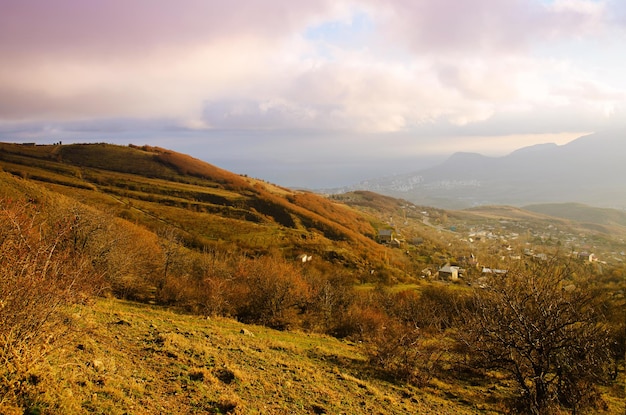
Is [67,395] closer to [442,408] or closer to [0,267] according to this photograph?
[0,267]

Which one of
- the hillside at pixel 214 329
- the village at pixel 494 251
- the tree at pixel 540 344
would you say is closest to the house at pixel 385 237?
the village at pixel 494 251

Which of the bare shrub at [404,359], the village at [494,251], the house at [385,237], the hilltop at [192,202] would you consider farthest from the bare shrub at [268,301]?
the house at [385,237]

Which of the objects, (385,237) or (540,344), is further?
(385,237)

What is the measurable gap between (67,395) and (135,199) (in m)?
84.9

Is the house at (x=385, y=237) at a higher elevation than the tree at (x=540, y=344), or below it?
below

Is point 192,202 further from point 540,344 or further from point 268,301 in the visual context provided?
point 540,344

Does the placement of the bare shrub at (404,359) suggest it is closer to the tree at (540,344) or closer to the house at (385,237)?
the tree at (540,344)

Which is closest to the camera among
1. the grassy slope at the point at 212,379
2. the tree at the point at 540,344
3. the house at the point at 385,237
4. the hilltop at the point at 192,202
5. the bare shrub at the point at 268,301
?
the grassy slope at the point at 212,379

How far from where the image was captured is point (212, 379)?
11.3 m

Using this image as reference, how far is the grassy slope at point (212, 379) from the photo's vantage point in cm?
833

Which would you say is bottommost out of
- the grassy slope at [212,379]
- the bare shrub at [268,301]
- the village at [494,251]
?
the village at [494,251]

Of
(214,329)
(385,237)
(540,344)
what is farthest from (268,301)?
(385,237)

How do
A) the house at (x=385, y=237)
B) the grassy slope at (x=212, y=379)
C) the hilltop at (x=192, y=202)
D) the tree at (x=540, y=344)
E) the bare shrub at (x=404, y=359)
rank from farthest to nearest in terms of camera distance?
1. the house at (x=385, y=237)
2. the hilltop at (x=192, y=202)
3. the bare shrub at (x=404, y=359)
4. the tree at (x=540, y=344)
5. the grassy slope at (x=212, y=379)

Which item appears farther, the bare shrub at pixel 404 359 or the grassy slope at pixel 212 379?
the bare shrub at pixel 404 359
